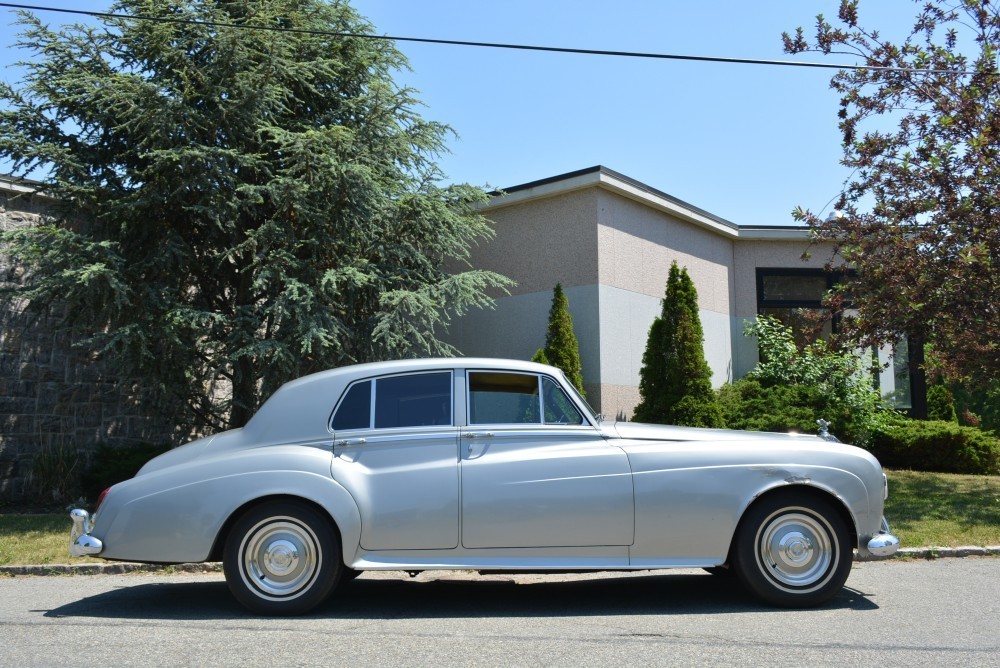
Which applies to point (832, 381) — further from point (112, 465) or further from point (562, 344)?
point (112, 465)

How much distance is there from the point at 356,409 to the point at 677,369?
7884 millimetres

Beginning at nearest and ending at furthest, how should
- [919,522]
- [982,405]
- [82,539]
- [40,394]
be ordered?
[82,539]
[919,522]
[40,394]
[982,405]

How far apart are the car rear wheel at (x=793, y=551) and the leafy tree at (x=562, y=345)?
7087 millimetres

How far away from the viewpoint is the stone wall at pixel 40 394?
12.5 metres

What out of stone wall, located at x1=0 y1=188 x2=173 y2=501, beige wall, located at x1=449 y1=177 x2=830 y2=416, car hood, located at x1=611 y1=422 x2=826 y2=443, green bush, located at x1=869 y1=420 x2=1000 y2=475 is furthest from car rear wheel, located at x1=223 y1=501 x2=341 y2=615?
green bush, located at x1=869 y1=420 x2=1000 y2=475

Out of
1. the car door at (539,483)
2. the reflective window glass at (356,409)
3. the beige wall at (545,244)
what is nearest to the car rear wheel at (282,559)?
the reflective window glass at (356,409)

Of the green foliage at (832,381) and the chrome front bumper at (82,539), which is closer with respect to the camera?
the chrome front bumper at (82,539)

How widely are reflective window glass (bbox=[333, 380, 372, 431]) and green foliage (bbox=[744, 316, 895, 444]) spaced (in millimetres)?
8987

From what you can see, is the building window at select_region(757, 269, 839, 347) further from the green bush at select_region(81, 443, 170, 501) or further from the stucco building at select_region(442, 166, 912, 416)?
the green bush at select_region(81, 443, 170, 501)

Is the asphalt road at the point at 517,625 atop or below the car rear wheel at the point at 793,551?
below

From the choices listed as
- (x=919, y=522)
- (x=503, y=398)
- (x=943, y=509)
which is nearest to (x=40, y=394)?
(x=503, y=398)

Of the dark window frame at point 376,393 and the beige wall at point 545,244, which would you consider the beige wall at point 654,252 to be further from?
the dark window frame at point 376,393

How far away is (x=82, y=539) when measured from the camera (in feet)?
18.1

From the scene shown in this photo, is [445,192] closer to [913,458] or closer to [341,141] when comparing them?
[341,141]
